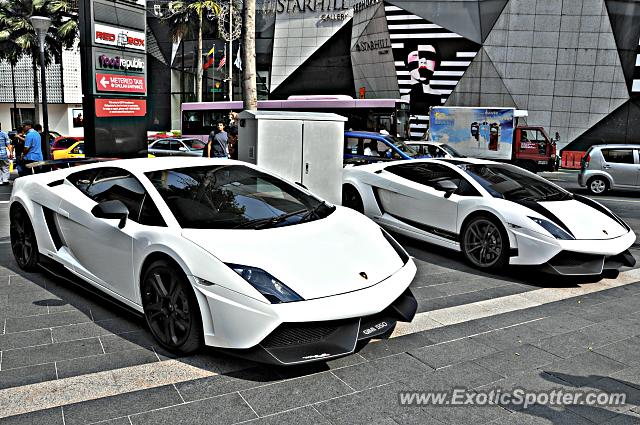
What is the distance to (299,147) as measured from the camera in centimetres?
893

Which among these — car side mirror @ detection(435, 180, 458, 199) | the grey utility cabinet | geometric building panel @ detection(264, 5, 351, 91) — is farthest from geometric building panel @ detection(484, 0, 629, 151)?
car side mirror @ detection(435, 180, 458, 199)

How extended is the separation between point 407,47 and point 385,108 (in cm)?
1088

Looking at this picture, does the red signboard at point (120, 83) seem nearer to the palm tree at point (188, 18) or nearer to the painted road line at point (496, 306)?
the painted road line at point (496, 306)

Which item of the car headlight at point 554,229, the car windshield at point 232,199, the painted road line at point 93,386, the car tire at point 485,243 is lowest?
the painted road line at point 93,386

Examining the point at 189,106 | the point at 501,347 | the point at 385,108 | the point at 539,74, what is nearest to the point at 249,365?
the point at 501,347

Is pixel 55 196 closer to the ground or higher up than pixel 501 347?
higher up

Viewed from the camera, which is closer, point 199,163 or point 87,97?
point 199,163

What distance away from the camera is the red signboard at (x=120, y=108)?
1391 centimetres

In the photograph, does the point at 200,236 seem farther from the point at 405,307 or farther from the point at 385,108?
the point at 385,108

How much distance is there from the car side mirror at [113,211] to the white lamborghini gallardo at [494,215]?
158 inches

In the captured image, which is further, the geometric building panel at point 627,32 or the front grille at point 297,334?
the geometric building panel at point 627,32

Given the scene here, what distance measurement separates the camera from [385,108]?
22.8 meters

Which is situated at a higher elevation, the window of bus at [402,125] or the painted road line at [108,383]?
the window of bus at [402,125]

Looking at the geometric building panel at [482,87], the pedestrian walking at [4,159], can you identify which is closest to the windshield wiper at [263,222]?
the pedestrian walking at [4,159]
